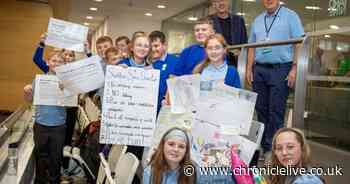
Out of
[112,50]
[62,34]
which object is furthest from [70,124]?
[62,34]

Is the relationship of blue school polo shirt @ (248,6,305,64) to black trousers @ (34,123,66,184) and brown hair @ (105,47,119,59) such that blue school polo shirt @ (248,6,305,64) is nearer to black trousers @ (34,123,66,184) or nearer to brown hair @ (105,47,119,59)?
brown hair @ (105,47,119,59)

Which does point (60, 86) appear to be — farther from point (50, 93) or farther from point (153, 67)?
point (153, 67)

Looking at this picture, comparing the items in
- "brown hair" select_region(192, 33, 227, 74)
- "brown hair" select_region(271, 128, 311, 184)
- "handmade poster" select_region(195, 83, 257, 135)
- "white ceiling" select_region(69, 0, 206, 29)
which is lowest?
"brown hair" select_region(271, 128, 311, 184)

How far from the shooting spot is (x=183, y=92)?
9.27 ft

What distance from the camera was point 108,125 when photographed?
10.3ft

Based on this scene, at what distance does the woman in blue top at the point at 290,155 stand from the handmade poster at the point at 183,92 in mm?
805

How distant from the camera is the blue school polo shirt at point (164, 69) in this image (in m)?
3.28

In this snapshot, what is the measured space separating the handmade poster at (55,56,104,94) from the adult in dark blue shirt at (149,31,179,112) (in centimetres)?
48

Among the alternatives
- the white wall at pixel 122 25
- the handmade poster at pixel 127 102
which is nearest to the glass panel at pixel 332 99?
the handmade poster at pixel 127 102

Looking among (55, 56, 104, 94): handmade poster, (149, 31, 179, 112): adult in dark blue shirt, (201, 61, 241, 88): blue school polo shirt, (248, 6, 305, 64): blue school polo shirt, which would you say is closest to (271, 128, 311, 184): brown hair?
(201, 61, 241, 88): blue school polo shirt

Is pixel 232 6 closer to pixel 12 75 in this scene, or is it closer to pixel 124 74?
pixel 12 75

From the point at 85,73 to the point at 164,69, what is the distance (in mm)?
673

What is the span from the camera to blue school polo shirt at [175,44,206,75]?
10.6ft

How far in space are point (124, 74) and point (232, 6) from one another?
19.8ft
